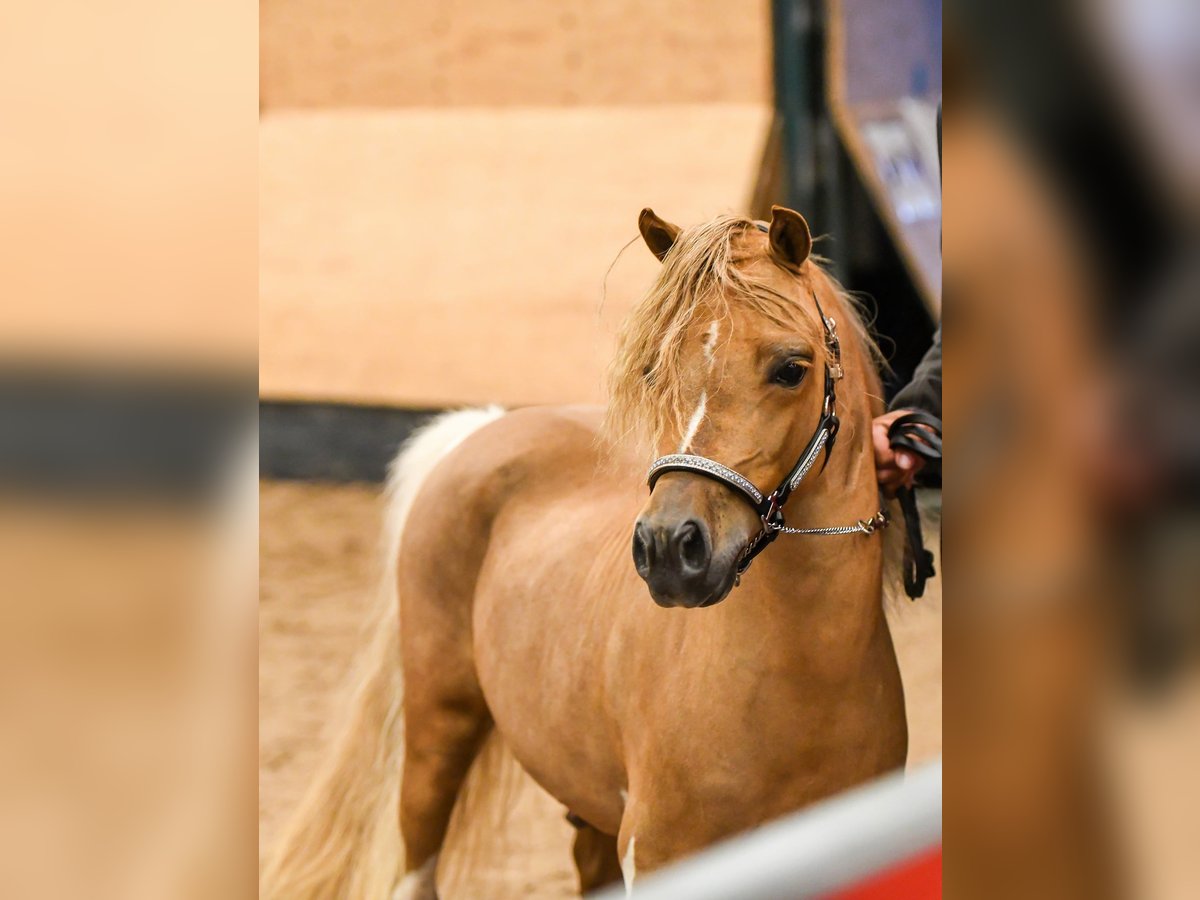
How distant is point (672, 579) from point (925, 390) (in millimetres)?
475

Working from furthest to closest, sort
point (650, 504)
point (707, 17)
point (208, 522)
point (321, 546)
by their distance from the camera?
point (321, 546), point (707, 17), point (208, 522), point (650, 504)

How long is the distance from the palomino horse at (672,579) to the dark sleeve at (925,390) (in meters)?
0.04

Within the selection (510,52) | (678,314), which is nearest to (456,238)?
(510,52)

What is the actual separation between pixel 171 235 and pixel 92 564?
1.36 ft

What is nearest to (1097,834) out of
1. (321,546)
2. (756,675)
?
(756,675)

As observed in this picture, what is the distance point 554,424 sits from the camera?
6.17 feet

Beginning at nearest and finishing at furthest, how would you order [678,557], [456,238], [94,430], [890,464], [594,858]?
[678,557] → [94,430] → [890,464] → [594,858] → [456,238]

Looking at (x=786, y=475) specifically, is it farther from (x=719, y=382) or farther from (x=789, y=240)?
(x=789, y=240)

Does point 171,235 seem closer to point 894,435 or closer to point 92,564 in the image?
point 92,564

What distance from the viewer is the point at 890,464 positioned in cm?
160

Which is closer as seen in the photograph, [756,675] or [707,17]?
[756,675]

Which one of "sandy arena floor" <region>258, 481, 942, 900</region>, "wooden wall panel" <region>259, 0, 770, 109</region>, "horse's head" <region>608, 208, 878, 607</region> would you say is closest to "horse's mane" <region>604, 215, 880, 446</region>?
"horse's head" <region>608, 208, 878, 607</region>

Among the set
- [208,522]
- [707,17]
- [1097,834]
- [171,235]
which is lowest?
[1097,834]

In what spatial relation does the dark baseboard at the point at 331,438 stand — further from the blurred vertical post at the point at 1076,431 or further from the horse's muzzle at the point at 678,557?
the blurred vertical post at the point at 1076,431
